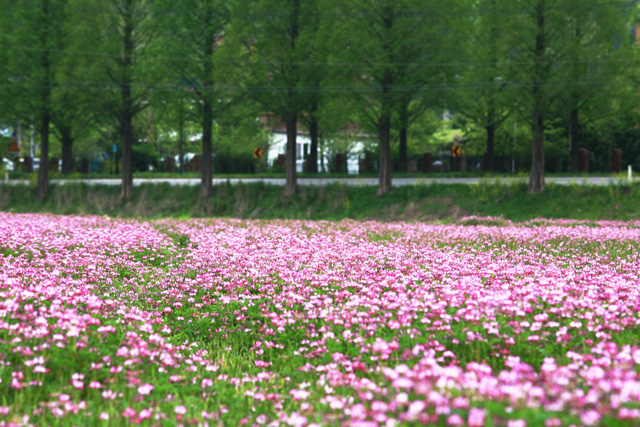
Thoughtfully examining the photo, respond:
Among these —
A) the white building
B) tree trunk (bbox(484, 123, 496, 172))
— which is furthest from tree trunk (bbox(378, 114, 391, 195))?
the white building

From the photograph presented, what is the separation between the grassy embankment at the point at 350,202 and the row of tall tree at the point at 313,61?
3.73ft

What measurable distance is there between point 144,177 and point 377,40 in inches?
932

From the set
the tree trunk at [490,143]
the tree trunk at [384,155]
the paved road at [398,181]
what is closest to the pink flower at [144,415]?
the paved road at [398,181]

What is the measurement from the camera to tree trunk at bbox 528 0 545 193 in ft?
87.9

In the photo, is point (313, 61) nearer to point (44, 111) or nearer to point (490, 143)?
point (490, 143)

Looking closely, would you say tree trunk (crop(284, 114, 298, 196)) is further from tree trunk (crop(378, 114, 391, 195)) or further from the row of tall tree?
tree trunk (crop(378, 114, 391, 195))

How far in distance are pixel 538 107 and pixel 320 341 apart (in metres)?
23.1

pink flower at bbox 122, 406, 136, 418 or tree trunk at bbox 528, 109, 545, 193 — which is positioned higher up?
tree trunk at bbox 528, 109, 545, 193

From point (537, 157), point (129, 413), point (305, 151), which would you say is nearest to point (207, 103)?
point (537, 157)

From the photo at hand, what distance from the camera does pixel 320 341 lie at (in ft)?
21.5

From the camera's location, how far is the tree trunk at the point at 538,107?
26.8m

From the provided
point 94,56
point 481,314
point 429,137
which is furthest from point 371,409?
point 429,137

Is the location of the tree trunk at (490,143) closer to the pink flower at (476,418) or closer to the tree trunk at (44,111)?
Answer: the tree trunk at (44,111)

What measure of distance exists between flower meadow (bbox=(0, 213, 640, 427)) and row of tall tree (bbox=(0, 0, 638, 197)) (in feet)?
60.2
